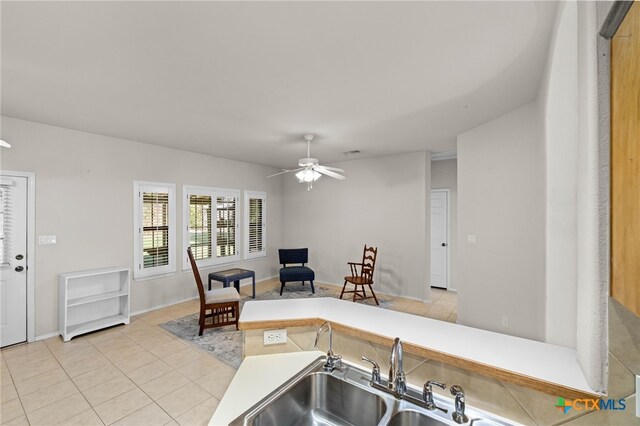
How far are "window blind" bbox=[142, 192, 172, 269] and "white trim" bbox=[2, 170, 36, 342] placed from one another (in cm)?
122

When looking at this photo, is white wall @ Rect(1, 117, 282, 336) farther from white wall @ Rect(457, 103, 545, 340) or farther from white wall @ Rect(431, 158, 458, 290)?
white wall @ Rect(431, 158, 458, 290)

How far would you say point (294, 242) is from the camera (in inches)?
265

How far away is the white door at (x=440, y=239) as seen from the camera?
5.77 metres

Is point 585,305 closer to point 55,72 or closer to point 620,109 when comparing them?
point 620,109

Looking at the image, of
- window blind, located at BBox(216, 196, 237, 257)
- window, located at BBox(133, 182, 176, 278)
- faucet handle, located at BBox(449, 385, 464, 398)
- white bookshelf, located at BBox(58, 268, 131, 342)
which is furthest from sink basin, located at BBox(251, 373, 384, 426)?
window blind, located at BBox(216, 196, 237, 257)

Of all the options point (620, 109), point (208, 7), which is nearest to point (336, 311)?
point (620, 109)

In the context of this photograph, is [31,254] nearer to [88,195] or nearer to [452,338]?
[88,195]

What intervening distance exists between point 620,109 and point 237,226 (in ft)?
18.7

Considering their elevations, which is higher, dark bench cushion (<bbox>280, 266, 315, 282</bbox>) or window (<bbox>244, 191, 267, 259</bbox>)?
window (<bbox>244, 191, 267, 259</bbox>)

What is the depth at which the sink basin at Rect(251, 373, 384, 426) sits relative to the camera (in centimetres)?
108

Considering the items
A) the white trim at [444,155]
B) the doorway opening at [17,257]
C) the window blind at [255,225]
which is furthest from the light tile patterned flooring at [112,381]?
the white trim at [444,155]

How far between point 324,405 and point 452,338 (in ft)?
2.08

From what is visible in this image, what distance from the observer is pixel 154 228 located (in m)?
4.48

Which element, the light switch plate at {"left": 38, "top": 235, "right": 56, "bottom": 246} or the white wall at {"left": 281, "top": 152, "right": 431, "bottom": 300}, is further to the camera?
the white wall at {"left": 281, "top": 152, "right": 431, "bottom": 300}
